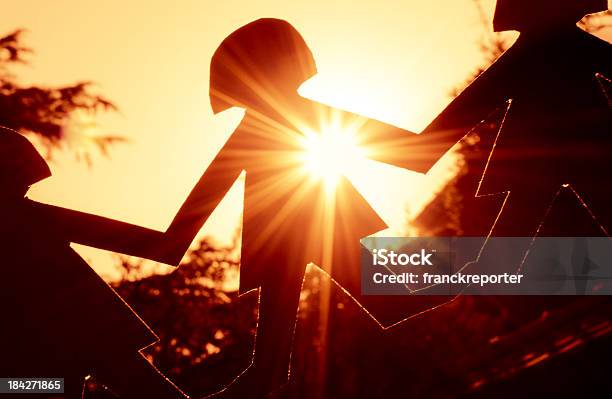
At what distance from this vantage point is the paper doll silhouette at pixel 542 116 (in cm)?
202

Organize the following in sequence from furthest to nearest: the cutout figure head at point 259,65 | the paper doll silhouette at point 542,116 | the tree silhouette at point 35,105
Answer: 1. the tree silhouette at point 35,105
2. the cutout figure head at point 259,65
3. the paper doll silhouette at point 542,116

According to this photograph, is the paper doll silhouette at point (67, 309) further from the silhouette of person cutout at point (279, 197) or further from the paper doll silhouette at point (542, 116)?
→ the paper doll silhouette at point (542, 116)

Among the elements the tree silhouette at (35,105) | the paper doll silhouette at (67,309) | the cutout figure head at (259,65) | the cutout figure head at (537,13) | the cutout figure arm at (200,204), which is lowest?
the paper doll silhouette at (67,309)

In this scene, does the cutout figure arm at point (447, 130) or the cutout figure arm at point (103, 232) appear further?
the cutout figure arm at point (103, 232)

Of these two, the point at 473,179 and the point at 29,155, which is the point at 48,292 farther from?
the point at 473,179

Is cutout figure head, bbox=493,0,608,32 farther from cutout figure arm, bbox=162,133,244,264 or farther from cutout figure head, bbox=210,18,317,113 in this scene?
cutout figure arm, bbox=162,133,244,264

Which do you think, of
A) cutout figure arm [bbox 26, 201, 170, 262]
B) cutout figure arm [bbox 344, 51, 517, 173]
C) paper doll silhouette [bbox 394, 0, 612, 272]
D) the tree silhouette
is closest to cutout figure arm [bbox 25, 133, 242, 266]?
cutout figure arm [bbox 26, 201, 170, 262]

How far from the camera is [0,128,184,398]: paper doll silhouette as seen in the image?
85.7 inches

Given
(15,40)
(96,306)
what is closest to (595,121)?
(96,306)

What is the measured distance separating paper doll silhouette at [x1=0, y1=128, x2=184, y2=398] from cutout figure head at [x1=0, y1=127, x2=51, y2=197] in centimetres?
1

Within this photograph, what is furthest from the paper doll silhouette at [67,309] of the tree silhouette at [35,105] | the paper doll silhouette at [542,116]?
the tree silhouette at [35,105]

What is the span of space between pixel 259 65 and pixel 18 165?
92 centimetres

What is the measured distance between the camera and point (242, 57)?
2.17 meters

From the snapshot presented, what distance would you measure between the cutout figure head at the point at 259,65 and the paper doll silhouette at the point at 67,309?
0.57m
